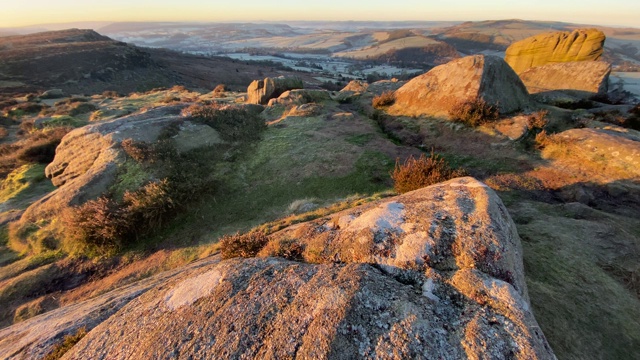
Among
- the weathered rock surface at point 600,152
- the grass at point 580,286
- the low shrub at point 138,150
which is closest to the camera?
the grass at point 580,286

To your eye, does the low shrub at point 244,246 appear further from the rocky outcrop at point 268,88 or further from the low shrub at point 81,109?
the low shrub at point 81,109

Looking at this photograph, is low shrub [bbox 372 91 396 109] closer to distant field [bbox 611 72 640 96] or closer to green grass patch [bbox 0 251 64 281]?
green grass patch [bbox 0 251 64 281]

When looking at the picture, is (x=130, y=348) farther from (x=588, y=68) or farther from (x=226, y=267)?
(x=588, y=68)

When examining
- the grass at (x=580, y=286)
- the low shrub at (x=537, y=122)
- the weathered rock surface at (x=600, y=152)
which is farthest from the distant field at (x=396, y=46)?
the grass at (x=580, y=286)

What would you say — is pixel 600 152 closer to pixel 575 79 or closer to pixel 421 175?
pixel 421 175

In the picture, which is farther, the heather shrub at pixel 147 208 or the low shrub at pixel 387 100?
the low shrub at pixel 387 100

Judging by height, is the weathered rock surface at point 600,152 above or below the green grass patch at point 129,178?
above

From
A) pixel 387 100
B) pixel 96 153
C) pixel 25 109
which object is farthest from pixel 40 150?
pixel 25 109
